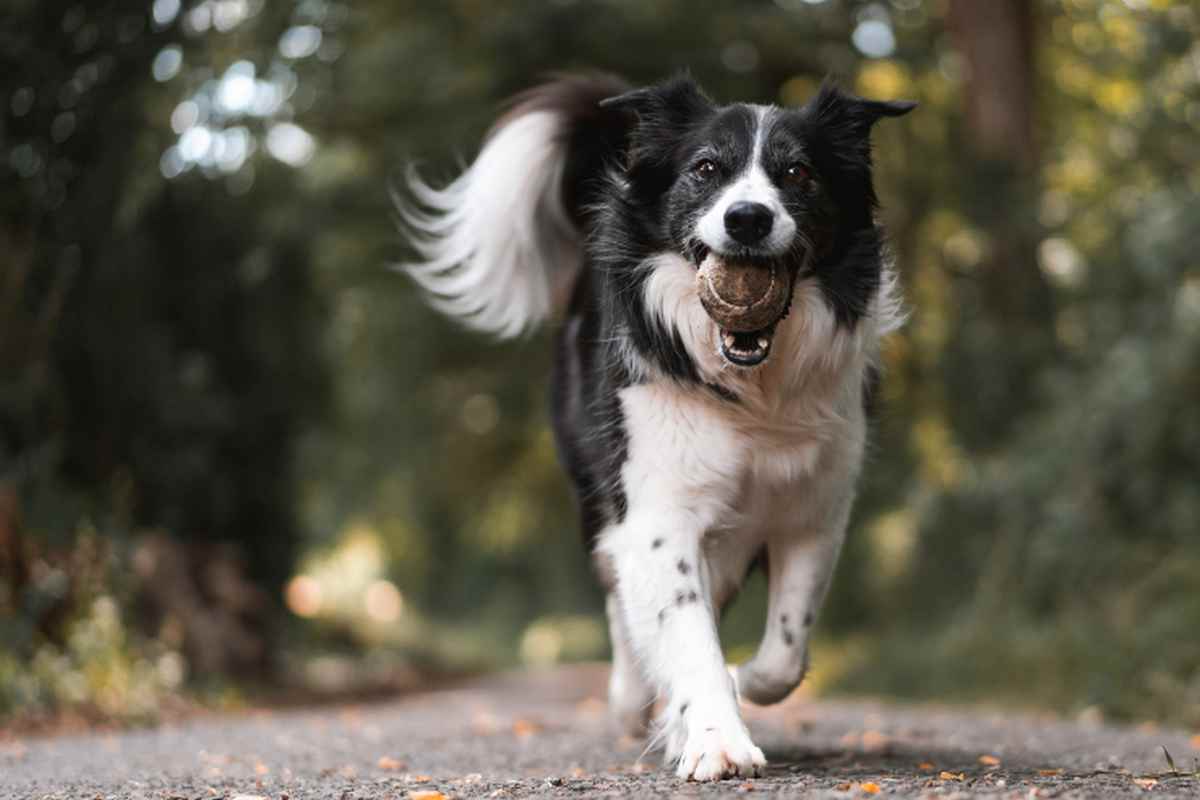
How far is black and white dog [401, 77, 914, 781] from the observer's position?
159 inches

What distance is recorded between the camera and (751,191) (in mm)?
3926

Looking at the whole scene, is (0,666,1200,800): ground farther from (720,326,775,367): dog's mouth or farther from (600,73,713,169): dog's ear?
(600,73,713,169): dog's ear

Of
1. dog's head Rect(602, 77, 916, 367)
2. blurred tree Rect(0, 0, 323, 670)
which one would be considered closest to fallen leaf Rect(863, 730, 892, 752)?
dog's head Rect(602, 77, 916, 367)

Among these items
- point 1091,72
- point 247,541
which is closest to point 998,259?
point 1091,72

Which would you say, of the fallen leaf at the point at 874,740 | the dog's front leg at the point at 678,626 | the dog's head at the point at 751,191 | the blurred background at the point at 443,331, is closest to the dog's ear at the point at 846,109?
the dog's head at the point at 751,191

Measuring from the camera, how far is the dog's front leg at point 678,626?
3.90 m

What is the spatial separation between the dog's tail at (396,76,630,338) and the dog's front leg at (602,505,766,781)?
4.46 feet

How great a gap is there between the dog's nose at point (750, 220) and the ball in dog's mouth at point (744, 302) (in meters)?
0.10

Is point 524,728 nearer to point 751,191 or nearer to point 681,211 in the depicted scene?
point 681,211

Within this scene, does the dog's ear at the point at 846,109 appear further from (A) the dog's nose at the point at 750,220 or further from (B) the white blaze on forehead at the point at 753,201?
(A) the dog's nose at the point at 750,220

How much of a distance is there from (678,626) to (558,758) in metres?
1.20

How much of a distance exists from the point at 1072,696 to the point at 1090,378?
6.43ft

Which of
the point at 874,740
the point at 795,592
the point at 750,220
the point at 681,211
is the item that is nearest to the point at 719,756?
the point at 795,592

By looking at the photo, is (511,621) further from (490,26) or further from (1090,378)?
(1090,378)
